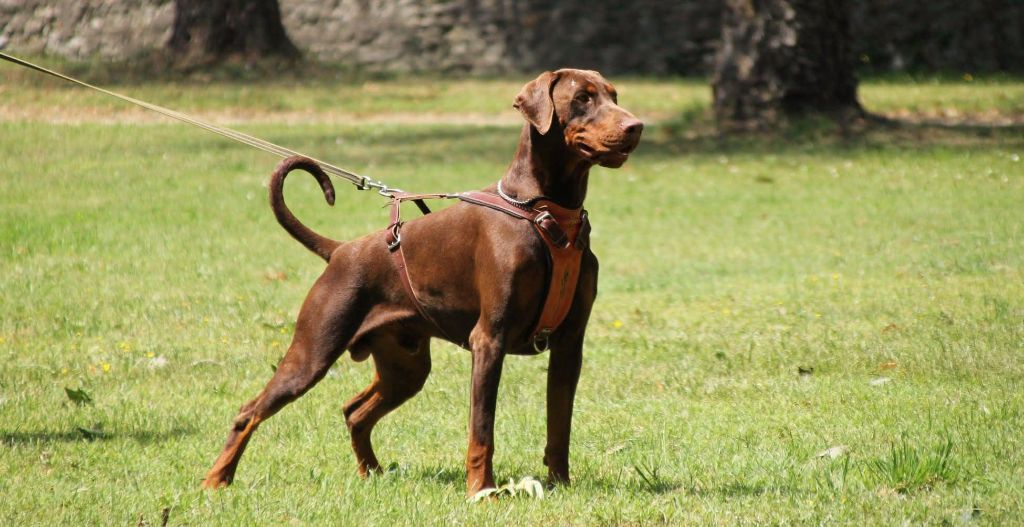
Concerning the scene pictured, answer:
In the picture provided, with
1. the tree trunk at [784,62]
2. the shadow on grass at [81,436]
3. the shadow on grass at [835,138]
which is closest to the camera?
the shadow on grass at [81,436]

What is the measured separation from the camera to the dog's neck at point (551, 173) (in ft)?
16.9

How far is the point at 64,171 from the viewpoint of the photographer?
51.5 feet

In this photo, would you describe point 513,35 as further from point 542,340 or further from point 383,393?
point 542,340

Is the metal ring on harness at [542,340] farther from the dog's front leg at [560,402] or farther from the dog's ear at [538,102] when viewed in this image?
the dog's ear at [538,102]

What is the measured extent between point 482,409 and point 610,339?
3.71 m

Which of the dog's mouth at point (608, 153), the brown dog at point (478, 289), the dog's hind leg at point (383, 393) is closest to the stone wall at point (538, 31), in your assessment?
the dog's hind leg at point (383, 393)

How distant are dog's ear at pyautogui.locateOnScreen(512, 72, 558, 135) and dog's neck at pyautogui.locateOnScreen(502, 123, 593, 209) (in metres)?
0.10

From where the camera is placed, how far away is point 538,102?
198 inches

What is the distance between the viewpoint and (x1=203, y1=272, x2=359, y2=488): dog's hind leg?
213 inches

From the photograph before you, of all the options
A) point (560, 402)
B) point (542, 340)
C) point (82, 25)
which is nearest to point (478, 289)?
point (542, 340)

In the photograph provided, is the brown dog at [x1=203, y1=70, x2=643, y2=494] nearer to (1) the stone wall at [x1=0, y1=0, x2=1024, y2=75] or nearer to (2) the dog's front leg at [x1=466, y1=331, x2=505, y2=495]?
(2) the dog's front leg at [x1=466, y1=331, x2=505, y2=495]

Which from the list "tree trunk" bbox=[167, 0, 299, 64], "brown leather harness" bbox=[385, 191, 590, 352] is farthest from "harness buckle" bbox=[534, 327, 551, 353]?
"tree trunk" bbox=[167, 0, 299, 64]

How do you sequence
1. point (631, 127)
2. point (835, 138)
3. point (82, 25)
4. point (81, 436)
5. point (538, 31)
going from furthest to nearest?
point (538, 31)
point (82, 25)
point (835, 138)
point (81, 436)
point (631, 127)

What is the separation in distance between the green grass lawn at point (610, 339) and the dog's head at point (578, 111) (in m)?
1.36
